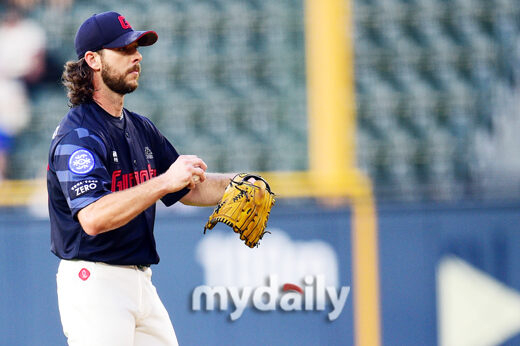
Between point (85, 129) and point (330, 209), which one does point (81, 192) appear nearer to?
point (85, 129)

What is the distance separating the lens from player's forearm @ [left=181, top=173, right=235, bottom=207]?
139 inches

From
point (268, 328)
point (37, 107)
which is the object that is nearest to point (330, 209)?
point (268, 328)

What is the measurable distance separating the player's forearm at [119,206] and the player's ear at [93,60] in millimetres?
580

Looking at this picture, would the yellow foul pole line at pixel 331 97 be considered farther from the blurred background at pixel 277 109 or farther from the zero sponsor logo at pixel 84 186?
the zero sponsor logo at pixel 84 186

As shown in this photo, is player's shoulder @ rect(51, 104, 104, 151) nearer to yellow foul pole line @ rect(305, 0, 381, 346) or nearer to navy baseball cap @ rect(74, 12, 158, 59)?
navy baseball cap @ rect(74, 12, 158, 59)

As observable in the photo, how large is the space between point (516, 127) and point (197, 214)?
237cm

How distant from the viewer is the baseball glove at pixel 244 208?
10.8 feet

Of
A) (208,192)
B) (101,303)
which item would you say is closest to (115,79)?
(208,192)

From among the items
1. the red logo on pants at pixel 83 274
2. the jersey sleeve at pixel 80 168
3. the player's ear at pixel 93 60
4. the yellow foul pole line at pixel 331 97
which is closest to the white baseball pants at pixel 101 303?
the red logo on pants at pixel 83 274

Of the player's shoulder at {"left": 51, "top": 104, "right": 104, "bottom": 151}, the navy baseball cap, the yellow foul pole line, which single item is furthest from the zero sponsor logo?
the yellow foul pole line

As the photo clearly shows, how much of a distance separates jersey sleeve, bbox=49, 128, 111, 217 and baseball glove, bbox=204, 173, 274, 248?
0.52m

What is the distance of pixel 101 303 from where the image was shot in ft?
10.1

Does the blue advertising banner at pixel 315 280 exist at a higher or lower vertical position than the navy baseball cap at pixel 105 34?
lower

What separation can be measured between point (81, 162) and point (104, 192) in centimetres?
14
